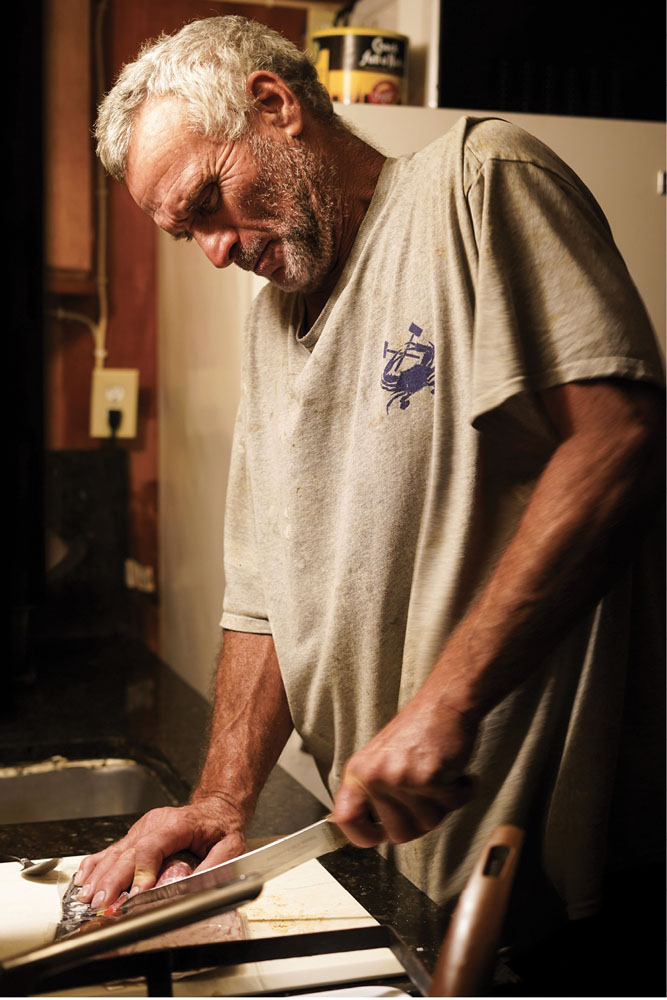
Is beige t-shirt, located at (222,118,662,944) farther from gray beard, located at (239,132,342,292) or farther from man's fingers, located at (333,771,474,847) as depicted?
man's fingers, located at (333,771,474,847)

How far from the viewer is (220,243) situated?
3.10 feet

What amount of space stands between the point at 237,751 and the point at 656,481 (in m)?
0.51

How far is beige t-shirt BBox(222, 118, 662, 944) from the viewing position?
74cm

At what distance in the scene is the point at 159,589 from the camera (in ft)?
7.02

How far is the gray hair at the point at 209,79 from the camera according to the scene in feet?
2.90

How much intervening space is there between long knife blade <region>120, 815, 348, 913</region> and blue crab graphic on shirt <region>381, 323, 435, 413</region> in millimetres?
362

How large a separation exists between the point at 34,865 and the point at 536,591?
18.3 inches

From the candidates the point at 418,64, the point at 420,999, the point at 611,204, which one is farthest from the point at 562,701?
the point at 418,64

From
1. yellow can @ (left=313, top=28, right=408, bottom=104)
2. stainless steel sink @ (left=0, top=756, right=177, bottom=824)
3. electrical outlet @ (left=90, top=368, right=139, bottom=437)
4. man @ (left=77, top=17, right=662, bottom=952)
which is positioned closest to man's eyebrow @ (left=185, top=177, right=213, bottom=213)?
man @ (left=77, top=17, right=662, bottom=952)

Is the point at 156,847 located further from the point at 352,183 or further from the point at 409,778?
the point at 352,183

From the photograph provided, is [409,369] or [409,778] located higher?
[409,369]

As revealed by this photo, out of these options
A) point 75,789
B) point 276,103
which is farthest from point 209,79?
point 75,789

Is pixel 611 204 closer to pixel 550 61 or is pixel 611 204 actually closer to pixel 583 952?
pixel 550 61

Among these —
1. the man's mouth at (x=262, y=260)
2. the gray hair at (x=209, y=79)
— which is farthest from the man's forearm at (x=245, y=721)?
the gray hair at (x=209, y=79)
